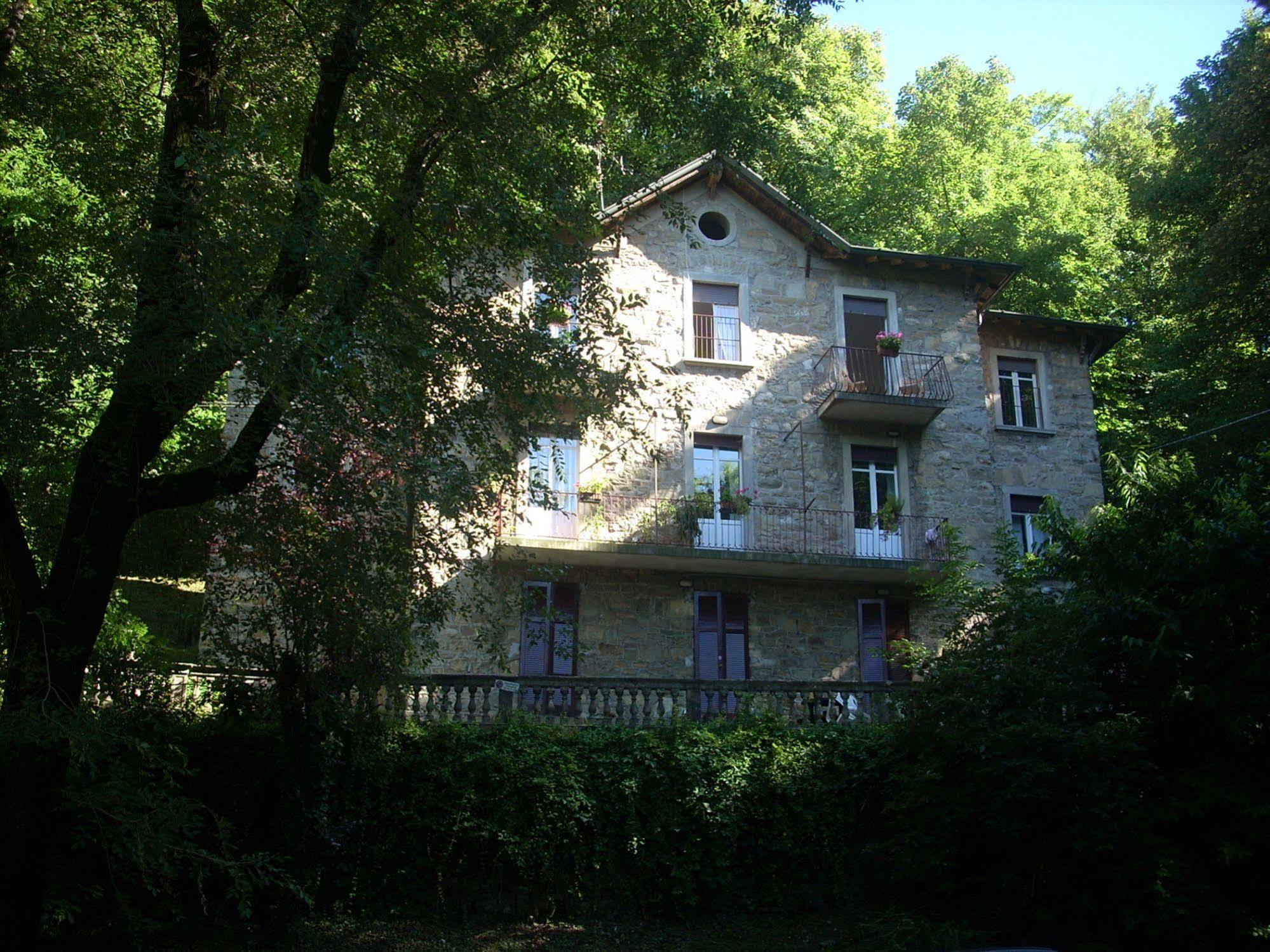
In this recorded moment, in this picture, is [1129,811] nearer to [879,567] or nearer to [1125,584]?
[1125,584]

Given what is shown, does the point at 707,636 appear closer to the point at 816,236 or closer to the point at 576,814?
the point at 576,814

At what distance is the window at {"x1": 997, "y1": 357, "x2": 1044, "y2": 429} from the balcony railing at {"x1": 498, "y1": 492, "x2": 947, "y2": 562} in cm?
333

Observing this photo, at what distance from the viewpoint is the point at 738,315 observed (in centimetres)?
2059

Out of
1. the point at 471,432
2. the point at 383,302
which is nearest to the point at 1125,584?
the point at 471,432

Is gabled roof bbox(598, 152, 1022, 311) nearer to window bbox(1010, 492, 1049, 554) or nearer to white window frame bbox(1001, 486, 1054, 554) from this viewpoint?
white window frame bbox(1001, 486, 1054, 554)

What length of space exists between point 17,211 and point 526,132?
9.86m

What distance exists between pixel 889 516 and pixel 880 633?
2.13m

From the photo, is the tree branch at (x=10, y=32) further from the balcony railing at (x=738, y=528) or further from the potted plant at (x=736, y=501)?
the potted plant at (x=736, y=501)

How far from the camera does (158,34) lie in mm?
10914

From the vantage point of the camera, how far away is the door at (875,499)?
19.7 metres

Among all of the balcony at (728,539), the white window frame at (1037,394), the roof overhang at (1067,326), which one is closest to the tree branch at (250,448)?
the balcony at (728,539)

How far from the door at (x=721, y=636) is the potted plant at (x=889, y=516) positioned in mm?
2956

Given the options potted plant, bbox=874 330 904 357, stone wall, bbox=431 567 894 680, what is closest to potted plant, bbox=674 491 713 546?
stone wall, bbox=431 567 894 680

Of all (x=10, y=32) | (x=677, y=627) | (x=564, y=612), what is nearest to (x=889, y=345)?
(x=677, y=627)
